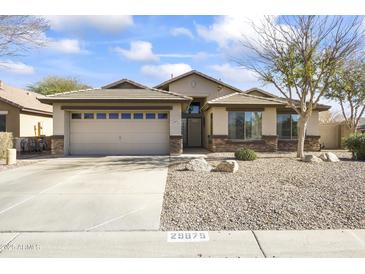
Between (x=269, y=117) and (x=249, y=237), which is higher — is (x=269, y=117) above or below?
above

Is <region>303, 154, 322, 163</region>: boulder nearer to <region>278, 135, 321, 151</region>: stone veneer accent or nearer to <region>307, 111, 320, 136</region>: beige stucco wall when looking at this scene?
<region>278, 135, 321, 151</region>: stone veneer accent

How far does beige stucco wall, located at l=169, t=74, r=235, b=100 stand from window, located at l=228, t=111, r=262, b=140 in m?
6.14

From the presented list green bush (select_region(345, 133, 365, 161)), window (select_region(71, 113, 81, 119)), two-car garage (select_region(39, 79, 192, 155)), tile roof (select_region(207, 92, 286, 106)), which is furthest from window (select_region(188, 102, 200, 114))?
green bush (select_region(345, 133, 365, 161))

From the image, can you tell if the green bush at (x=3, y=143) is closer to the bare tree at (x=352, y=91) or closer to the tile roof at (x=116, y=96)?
the tile roof at (x=116, y=96)

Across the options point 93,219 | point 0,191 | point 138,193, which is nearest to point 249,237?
point 93,219

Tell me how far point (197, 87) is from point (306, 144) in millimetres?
9673

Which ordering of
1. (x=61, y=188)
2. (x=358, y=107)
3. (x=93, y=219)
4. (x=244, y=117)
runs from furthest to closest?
1. (x=358, y=107)
2. (x=244, y=117)
3. (x=61, y=188)
4. (x=93, y=219)

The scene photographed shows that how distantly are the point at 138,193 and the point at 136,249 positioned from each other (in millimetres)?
3059

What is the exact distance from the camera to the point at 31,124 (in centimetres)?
2102

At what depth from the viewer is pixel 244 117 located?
1803 centimetres

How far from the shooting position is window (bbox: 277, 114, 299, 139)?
19078 millimetres

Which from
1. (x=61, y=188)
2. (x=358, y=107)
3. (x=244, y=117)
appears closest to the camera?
(x=61, y=188)

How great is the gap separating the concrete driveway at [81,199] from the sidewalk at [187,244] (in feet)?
1.18
